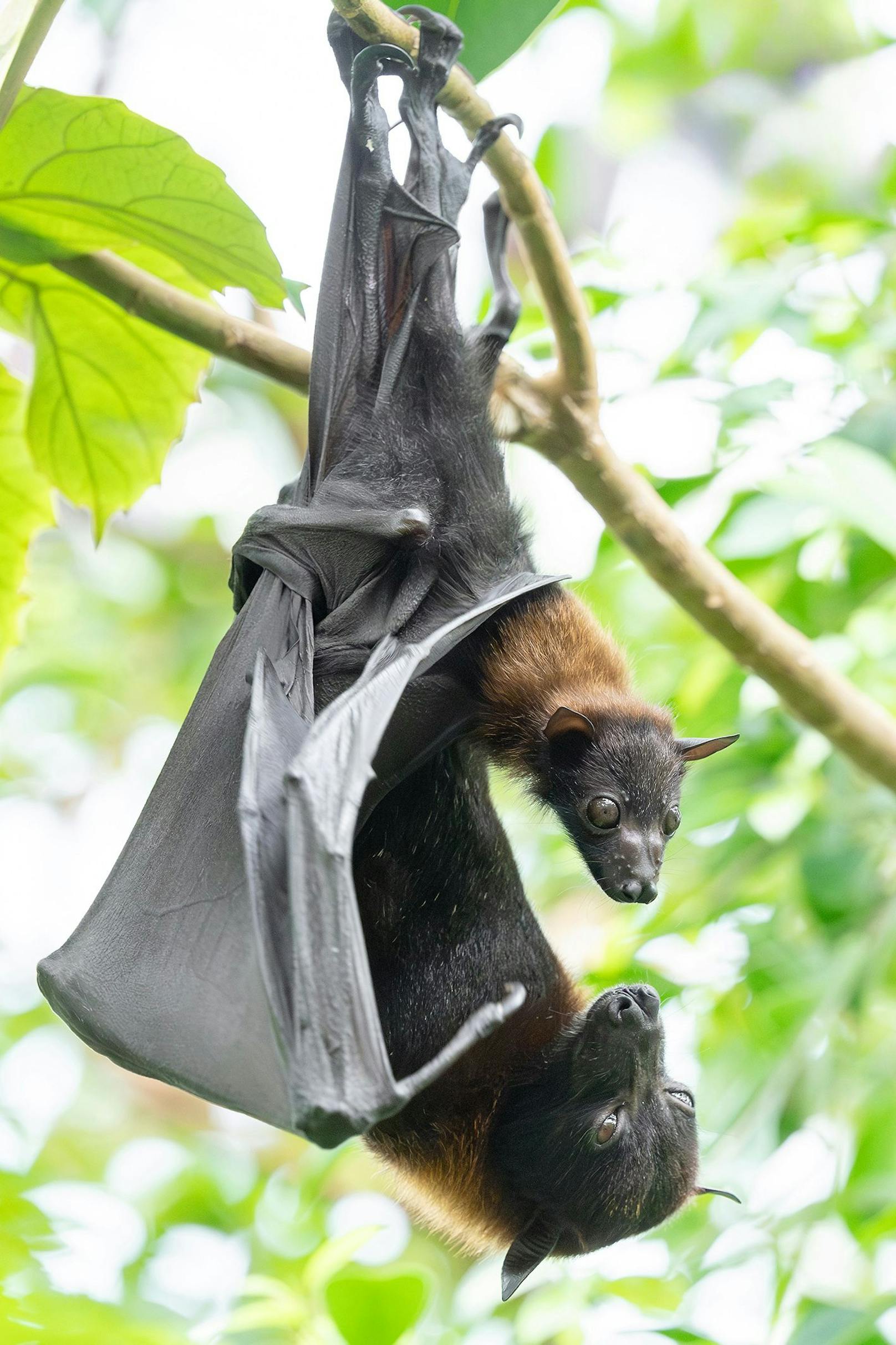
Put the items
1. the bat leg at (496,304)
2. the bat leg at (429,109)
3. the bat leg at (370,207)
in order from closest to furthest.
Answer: the bat leg at (429,109), the bat leg at (370,207), the bat leg at (496,304)

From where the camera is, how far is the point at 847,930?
4.77 meters

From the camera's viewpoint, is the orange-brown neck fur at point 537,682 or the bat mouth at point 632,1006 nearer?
the bat mouth at point 632,1006

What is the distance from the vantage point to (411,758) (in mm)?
3369

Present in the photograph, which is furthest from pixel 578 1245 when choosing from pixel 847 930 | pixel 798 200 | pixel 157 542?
pixel 157 542

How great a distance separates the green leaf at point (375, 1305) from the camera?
140 inches

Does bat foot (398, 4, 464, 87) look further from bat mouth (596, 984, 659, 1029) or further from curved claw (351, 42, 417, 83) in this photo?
bat mouth (596, 984, 659, 1029)

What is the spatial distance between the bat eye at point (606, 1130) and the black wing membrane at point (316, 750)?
3.23ft

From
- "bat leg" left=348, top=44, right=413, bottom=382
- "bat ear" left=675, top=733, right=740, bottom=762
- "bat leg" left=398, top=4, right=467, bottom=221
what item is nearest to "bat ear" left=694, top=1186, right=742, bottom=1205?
"bat ear" left=675, top=733, right=740, bottom=762

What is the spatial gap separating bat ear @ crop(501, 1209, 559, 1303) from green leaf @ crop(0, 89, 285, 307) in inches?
98.1

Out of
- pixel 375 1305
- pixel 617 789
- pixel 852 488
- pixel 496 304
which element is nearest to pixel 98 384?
pixel 496 304

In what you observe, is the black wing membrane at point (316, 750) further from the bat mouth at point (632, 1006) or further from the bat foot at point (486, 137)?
the bat mouth at point (632, 1006)

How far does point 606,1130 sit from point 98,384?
237cm

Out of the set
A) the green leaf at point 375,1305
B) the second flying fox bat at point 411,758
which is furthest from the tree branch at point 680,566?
the green leaf at point 375,1305

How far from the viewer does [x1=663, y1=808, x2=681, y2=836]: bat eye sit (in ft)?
11.3
